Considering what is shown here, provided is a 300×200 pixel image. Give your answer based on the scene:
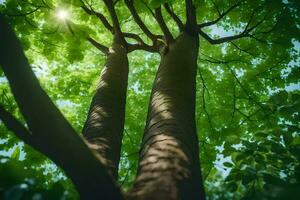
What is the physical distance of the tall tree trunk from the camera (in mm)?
1889

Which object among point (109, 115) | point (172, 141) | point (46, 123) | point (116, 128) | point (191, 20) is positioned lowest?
point (46, 123)

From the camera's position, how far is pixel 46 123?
154 cm

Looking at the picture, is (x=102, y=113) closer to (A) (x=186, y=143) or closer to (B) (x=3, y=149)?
(A) (x=186, y=143)

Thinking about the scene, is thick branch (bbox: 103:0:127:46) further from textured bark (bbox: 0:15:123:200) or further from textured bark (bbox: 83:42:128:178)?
textured bark (bbox: 0:15:123:200)

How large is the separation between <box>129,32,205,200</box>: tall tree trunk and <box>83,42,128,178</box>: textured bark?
0.38 meters

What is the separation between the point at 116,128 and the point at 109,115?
0.20 metres

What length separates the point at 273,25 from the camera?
5.47 m

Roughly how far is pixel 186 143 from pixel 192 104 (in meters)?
0.80

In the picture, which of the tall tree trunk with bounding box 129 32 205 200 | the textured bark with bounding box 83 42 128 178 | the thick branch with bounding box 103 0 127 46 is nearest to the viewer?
the tall tree trunk with bounding box 129 32 205 200

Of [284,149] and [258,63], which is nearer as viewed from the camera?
[284,149]

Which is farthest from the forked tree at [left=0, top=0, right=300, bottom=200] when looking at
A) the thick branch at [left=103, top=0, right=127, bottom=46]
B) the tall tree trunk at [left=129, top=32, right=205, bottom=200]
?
the thick branch at [left=103, top=0, right=127, bottom=46]

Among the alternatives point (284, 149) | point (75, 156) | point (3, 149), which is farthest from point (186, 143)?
point (3, 149)

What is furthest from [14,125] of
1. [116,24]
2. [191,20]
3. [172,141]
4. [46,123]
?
[116,24]

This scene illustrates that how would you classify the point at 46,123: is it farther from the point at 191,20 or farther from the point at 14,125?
the point at 191,20
